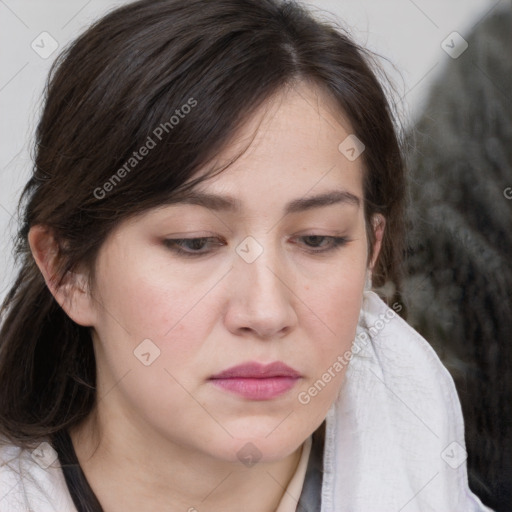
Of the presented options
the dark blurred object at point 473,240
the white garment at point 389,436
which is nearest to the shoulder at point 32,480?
the white garment at point 389,436

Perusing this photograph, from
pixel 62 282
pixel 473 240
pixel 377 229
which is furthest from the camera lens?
pixel 473 240

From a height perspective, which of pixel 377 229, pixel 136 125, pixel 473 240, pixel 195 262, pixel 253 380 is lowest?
pixel 473 240

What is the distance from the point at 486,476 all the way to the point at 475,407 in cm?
15

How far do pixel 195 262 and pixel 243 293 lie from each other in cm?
8

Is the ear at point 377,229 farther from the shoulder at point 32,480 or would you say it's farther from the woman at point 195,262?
the shoulder at point 32,480

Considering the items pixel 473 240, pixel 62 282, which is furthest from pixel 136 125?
pixel 473 240

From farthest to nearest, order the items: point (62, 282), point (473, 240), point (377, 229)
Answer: point (473, 240) < point (377, 229) < point (62, 282)

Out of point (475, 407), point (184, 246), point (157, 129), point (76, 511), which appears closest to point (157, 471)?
point (76, 511)

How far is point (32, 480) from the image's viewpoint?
127cm

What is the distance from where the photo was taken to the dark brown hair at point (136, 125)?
1.11m

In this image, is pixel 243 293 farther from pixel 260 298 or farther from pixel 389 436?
pixel 389 436

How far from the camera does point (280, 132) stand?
112 cm

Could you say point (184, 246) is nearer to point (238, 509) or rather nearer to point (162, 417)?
point (162, 417)

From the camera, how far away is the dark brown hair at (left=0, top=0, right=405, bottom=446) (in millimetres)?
1114
